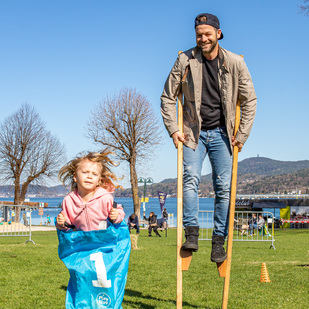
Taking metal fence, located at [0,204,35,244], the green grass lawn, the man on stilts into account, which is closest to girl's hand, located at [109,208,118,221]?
the man on stilts

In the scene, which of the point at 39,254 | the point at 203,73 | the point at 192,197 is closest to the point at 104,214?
the point at 192,197

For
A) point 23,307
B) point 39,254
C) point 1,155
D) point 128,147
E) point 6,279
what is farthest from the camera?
point 1,155

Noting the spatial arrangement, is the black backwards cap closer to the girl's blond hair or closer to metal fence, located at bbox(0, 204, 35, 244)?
the girl's blond hair

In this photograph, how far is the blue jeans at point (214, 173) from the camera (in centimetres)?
529

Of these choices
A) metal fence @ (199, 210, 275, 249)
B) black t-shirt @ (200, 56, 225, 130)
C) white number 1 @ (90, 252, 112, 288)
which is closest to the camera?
white number 1 @ (90, 252, 112, 288)

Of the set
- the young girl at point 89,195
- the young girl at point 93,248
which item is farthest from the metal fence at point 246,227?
the young girl at point 93,248

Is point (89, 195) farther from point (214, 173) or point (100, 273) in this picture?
point (214, 173)

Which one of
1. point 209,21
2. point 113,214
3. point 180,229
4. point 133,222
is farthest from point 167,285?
point 133,222

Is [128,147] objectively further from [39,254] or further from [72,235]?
[72,235]

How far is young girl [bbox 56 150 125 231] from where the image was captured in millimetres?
4527

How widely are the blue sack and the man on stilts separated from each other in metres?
1.01

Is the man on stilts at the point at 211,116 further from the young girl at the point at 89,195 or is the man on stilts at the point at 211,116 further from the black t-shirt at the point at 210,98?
the young girl at the point at 89,195

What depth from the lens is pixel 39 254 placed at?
41.8ft

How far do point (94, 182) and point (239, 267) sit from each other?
6.82 m
